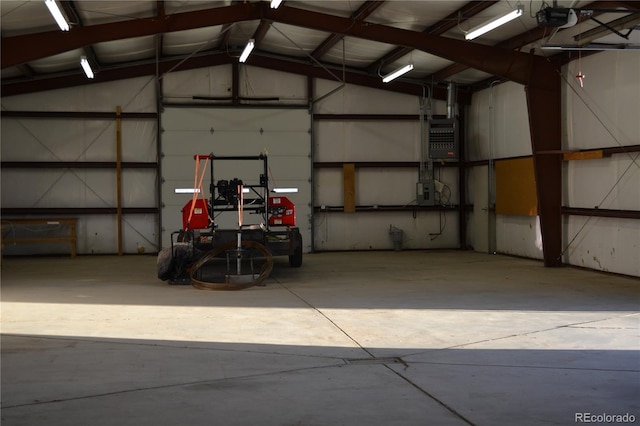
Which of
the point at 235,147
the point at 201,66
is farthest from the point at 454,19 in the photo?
the point at 201,66

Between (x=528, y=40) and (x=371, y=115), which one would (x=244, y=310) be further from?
(x=371, y=115)

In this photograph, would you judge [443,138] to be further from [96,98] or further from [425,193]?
[96,98]

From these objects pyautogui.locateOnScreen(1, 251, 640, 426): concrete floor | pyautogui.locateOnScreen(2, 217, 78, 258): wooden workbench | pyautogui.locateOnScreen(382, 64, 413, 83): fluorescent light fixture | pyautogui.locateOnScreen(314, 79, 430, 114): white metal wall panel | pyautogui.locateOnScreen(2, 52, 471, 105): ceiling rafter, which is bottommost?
pyautogui.locateOnScreen(1, 251, 640, 426): concrete floor

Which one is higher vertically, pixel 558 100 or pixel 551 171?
pixel 558 100

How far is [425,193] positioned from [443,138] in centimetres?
152

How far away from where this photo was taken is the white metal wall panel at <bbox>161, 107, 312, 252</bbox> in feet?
61.1

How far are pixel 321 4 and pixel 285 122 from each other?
535cm

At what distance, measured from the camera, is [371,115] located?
19422mm

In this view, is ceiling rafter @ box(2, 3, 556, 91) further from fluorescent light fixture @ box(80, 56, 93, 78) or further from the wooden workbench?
the wooden workbench

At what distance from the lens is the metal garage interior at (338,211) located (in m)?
5.75

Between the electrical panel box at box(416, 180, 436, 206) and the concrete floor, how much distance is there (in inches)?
259

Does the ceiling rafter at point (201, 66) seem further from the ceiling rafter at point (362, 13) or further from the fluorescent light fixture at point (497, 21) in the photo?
the fluorescent light fixture at point (497, 21)

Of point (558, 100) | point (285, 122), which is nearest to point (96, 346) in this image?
point (558, 100)

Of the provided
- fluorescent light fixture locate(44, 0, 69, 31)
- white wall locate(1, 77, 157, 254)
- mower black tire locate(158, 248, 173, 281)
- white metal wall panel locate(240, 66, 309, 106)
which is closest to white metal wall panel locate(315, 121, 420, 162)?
white metal wall panel locate(240, 66, 309, 106)
